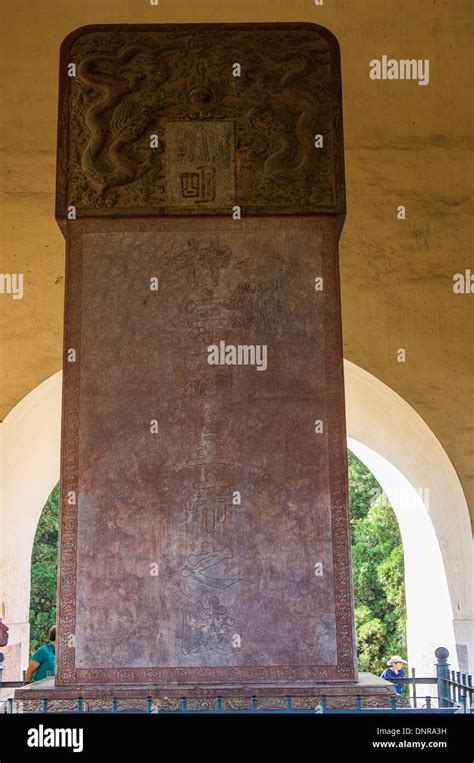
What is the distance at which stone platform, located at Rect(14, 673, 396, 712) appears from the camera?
3734 mm

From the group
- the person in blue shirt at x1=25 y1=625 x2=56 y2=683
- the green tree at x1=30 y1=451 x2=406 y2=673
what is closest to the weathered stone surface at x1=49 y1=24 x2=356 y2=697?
the person in blue shirt at x1=25 y1=625 x2=56 y2=683

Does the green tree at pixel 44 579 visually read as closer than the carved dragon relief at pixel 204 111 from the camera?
No

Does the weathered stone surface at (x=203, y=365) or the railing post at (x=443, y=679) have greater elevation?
the weathered stone surface at (x=203, y=365)

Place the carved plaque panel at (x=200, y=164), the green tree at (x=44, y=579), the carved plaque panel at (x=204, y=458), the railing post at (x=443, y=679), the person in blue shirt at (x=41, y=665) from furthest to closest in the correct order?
the green tree at (x=44, y=579) < the person in blue shirt at (x=41, y=665) < the railing post at (x=443, y=679) < the carved plaque panel at (x=200, y=164) < the carved plaque panel at (x=204, y=458)

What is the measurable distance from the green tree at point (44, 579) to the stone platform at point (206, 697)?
13.5 m

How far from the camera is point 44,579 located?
691 inches

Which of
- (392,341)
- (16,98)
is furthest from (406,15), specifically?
(16,98)

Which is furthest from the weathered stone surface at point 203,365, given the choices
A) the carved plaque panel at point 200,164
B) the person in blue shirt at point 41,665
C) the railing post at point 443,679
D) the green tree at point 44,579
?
the green tree at point 44,579

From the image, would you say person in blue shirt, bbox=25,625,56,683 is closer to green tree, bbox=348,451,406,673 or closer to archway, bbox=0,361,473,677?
archway, bbox=0,361,473,677

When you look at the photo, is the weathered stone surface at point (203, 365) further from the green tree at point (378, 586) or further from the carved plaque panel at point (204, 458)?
the green tree at point (378, 586)

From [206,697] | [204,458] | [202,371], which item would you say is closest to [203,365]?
[202,371]

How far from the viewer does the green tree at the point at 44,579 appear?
17.2 meters

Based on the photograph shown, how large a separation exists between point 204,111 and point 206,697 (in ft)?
8.64

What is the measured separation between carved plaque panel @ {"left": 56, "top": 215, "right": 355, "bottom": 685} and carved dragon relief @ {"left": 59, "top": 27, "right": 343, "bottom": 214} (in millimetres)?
154
